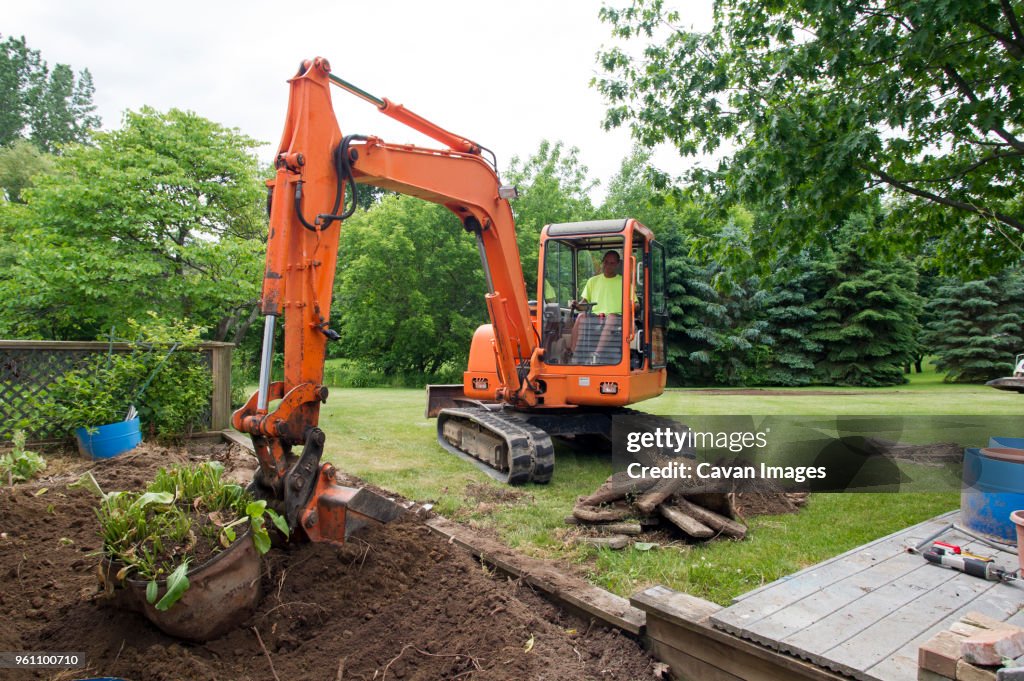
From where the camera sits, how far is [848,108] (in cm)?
566

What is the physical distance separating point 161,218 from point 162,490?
8.33 m

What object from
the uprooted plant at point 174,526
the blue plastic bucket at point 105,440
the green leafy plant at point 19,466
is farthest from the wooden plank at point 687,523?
the blue plastic bucket at point 105,440

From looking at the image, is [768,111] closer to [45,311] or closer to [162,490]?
[162,490]

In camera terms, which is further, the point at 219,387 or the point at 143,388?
the point at 219,387

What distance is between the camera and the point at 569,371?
22.1ft

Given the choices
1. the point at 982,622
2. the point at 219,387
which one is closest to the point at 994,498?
the point at 982,622

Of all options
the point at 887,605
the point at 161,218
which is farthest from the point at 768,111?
the point at 161,218

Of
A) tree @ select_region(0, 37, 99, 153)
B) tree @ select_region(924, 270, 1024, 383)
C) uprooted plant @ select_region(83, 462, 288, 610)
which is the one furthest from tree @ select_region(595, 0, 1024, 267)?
tree @ select_region(0, 37, 99, 153)

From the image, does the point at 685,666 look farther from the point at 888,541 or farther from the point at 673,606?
the point at 888,541

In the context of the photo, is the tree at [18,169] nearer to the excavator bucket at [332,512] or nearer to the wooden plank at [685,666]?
the excavator bucket at [332,512]

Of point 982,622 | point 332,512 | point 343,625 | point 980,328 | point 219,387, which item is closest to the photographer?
point 982,622

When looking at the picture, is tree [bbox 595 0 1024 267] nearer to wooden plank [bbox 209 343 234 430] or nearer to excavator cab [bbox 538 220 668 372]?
excavator cab [bbox 538 220 668 372]

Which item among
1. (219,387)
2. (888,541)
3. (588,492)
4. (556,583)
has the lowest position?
(588,492)

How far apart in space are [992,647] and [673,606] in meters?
1.14
